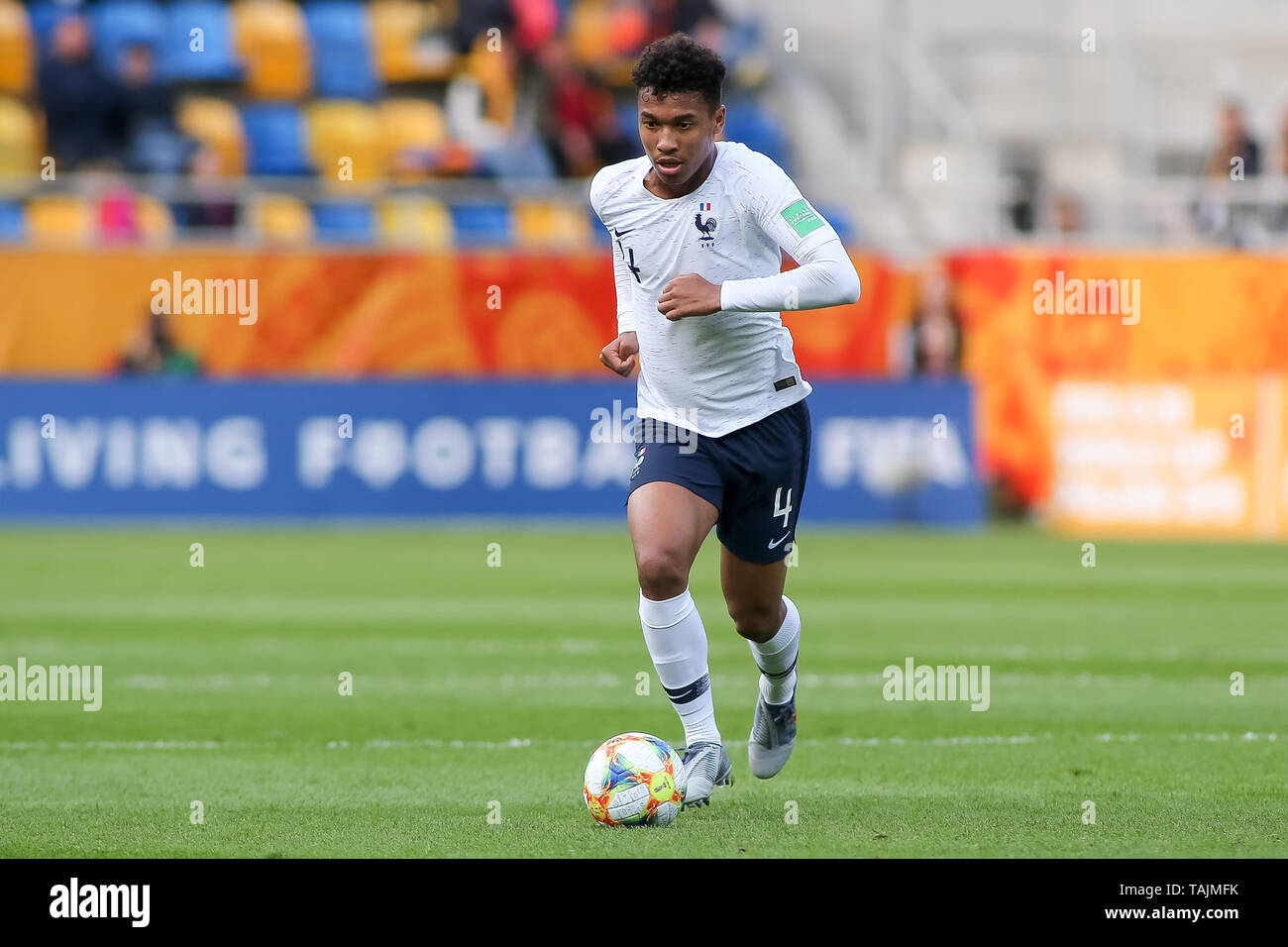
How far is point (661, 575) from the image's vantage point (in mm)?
6637

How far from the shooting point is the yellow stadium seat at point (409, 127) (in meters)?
24.1

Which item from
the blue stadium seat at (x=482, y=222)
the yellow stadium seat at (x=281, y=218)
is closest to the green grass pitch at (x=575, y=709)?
the yellow stadium seat at (x=281, y=218)

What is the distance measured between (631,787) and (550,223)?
16982mm

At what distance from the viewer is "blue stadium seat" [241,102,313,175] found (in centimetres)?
2419

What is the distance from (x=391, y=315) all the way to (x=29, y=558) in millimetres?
5791

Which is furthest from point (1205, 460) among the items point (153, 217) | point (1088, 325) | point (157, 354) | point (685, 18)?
point (153, 217)

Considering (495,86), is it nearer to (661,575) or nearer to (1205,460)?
(1205,460)

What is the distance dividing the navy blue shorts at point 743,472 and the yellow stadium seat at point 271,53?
19.2m

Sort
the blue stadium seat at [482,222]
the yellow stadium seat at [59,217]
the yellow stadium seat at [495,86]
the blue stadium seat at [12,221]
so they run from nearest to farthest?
1. the yellow stadium seat at [59,217]
2. the blue stadium seat at [12,221]
3. the blue stadium seat at [482,222]
4. the yellow stadium seat at [495,86]

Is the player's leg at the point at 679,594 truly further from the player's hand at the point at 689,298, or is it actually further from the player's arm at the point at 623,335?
the player's hand at the point at 689,298

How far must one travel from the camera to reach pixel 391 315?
21.1 meters

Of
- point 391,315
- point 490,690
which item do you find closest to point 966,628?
point 490,690

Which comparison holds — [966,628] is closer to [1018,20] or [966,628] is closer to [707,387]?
[707,387]

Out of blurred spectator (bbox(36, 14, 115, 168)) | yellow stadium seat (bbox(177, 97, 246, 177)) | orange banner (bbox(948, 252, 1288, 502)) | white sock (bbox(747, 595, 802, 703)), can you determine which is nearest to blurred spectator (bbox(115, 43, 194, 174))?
blurred spectator (bbox(36, 14, 115, 168))
